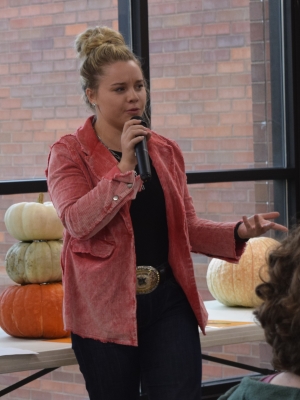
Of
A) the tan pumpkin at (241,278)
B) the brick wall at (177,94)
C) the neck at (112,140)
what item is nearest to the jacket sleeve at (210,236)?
the neck at (112,140)

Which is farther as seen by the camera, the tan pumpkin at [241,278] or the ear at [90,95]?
the tan pumpkin at [241,278]

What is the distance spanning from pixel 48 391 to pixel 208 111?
1.46m

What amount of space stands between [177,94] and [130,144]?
5.49ft

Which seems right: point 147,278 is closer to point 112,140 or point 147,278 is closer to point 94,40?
point 112,140

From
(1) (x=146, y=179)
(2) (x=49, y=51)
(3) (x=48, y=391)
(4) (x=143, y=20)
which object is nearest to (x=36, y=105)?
(2) (x=49, y=51)

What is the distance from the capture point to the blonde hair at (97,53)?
2.26m

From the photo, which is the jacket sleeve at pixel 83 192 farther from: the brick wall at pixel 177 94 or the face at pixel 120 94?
the brick wall at pixel 177 94

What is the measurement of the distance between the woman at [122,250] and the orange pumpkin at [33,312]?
485mm

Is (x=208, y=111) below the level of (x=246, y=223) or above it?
above

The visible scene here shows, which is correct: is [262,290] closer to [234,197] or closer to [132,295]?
[132,295]

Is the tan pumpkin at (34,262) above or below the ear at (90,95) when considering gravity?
below

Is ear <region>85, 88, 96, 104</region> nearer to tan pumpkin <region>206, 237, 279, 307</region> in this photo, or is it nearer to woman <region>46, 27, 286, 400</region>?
woman <region>46, 27, 286, 400</region>

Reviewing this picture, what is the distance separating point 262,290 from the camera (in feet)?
4.13

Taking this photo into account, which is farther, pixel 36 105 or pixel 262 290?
pixel 36 105
